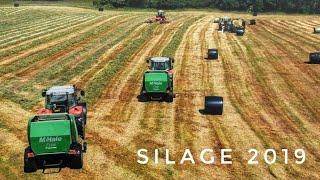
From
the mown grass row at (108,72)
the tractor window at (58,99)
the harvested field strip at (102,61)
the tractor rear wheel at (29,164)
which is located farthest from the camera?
the harvested field strip at (102,61)

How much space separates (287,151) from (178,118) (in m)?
5.68

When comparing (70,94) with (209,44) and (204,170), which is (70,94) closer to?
(204,170)

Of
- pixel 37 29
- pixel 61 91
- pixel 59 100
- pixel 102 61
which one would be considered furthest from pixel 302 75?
pixel 37 29

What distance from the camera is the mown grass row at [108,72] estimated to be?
86.8ft

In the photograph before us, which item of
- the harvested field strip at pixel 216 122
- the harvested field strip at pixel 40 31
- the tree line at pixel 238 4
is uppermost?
the tree line at pixel 238 4

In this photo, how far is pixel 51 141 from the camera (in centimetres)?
1475

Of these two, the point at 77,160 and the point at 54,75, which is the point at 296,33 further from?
the point at 77,160

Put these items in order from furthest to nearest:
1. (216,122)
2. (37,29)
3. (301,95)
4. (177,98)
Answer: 1. (37,29)
2. (301,95)
3. (177,98)
4. (216,122)

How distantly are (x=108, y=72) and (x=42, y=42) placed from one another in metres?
15.6

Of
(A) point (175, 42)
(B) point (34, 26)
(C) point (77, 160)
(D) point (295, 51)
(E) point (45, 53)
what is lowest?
(C) point (77, 160)

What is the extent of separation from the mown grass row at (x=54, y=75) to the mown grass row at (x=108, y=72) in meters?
1.56

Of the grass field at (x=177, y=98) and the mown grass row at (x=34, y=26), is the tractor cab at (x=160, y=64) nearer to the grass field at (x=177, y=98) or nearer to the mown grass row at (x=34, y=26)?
the grass field at (x=177, y=98)

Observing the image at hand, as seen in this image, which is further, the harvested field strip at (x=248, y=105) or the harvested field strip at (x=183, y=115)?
the harvested field strip at (x=248, y=105)

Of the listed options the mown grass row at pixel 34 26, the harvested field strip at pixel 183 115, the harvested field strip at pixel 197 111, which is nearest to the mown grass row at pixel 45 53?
the mown grass row at pixel 34 26
